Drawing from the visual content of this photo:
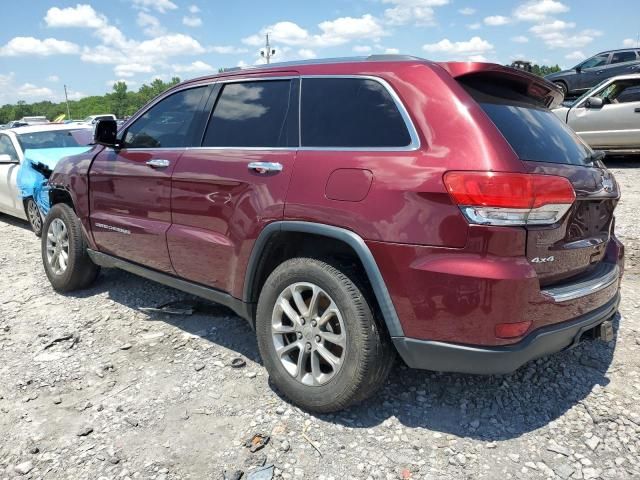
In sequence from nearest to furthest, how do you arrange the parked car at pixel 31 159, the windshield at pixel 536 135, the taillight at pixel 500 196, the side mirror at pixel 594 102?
1. the taillight at pixel 500 196
2. the windshield at pixel 536 135
3. the parked car at pixel 31 159
4. the side mirror at pixel 594 102

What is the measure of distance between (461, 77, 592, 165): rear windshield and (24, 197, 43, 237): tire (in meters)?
6.37

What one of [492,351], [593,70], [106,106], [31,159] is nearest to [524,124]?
[492,351]

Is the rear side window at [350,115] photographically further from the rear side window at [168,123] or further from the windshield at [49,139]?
the windshield at [49,139]

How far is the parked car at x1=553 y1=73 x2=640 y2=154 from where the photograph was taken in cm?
954

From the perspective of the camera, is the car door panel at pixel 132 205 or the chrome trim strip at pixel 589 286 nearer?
the chrome trim strip at pixel 589 286

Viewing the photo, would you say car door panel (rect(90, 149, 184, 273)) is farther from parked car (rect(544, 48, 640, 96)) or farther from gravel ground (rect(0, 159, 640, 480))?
parked car (rect(544, 48, 640, 96))

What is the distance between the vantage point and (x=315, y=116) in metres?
2.90

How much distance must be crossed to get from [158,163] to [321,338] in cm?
181

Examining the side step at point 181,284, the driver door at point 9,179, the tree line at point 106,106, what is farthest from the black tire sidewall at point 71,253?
the tree line at point 106,106

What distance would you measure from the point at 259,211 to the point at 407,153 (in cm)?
93

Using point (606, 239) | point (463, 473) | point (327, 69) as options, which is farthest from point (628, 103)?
point (463, 473)

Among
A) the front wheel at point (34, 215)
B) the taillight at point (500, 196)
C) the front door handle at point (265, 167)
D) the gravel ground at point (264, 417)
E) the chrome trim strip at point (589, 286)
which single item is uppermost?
the front door handle at point (265, 167)

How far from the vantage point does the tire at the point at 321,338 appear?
2568mm

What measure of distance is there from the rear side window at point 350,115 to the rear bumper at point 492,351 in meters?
0.96
